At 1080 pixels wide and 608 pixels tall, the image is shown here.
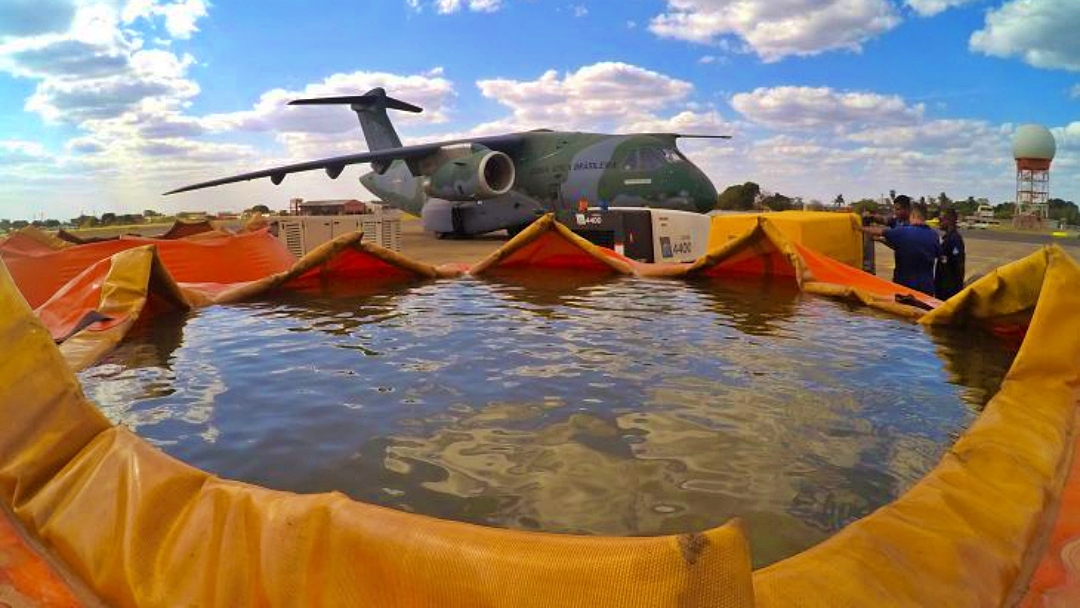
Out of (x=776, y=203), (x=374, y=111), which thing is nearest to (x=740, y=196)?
(x=776, y=203)

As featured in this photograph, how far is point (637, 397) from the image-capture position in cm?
340

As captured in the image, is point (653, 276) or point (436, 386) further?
point (653, 276)

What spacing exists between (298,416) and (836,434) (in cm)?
260

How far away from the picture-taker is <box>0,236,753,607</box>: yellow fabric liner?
3.48 feet

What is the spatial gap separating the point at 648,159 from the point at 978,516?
1409cm

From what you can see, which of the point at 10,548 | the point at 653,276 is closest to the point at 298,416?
the point at 10,548

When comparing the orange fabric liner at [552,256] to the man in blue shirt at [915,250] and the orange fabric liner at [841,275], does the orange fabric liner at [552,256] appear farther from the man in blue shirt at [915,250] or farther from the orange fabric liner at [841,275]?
the man in blue shirt at [915,250]

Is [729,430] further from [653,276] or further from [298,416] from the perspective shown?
[653,276]

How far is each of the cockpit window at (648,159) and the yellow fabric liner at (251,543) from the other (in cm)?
1417

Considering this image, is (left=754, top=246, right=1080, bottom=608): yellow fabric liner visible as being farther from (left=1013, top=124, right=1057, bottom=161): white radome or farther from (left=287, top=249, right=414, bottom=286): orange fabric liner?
(left=1013, top=124, right=1057, bottom=161): white radome

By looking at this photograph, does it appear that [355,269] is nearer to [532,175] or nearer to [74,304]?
[74,304]

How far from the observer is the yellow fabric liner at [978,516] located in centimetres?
147

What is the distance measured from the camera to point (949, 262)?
6098 mm

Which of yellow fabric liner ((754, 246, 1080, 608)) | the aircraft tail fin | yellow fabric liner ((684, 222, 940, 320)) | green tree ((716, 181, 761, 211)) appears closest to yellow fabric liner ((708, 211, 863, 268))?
yellow fabric liner ((684, 222, 940, 320))
